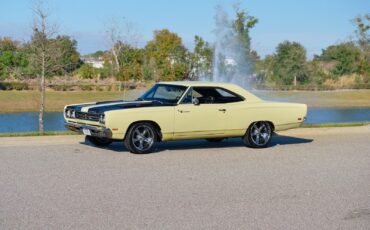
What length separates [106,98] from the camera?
129 ft

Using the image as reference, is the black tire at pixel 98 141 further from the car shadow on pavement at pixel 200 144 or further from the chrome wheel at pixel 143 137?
the chrome wheel at pixel 143 137

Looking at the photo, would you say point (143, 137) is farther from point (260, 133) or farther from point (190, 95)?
point (260, 133)

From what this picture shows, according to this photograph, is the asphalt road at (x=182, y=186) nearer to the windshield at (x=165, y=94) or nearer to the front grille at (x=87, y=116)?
the front grille at (x=87, y=116)

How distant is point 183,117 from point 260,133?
194 cm

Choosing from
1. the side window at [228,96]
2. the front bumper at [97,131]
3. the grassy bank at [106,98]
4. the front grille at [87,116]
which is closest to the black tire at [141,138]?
the front bumper at [97,131]

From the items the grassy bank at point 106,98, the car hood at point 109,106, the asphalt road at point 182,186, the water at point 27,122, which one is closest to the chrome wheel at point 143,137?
the asphalt road at point 182,186


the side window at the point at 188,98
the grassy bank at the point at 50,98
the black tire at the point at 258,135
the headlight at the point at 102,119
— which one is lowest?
the grassy bank at the point at 50,98

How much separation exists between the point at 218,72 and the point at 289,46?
15812mm

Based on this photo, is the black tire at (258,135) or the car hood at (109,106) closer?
the car hood at (109,106)

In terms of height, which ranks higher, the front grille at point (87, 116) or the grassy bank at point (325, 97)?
the front grille at point (87, 116)

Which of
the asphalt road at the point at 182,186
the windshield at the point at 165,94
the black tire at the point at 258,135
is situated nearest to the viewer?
the asphalt road at the point at 182,186

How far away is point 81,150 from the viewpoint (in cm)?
1263

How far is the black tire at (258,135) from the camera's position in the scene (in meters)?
13.6

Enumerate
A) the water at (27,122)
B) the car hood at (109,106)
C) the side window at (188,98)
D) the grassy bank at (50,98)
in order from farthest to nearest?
the grassy bank at (50,98) → the water at (27,122) → the side window at (188,98) → the car hood at (109,106)
